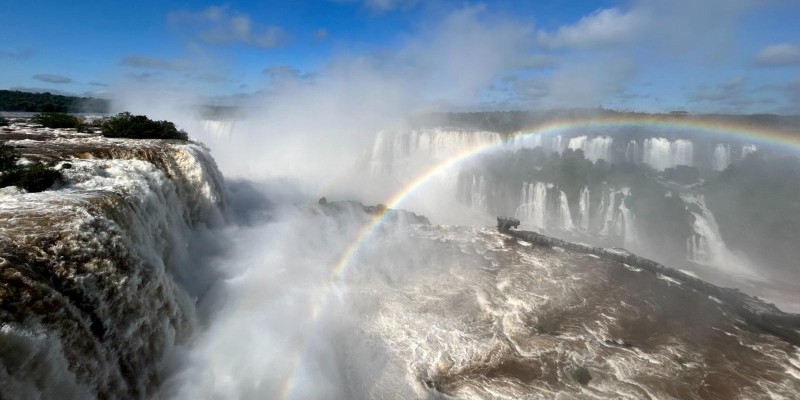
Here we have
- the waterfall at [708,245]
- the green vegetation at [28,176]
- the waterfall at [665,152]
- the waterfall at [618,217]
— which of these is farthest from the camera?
the waterfall at [665,152]

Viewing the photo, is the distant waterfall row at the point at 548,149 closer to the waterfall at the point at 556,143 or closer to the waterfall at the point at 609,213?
the waterfall at the point at 556,143

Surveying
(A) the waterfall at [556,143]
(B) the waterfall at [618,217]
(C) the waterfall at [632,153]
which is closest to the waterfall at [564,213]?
(B) the waterfall at [618,217]

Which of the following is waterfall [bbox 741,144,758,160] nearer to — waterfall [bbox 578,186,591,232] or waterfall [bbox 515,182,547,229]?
waterfall [bbox 578,186,591,232]

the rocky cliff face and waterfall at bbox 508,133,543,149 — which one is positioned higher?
waterfall at bbox 508,133,543,149

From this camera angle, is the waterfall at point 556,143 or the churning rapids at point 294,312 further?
the waterfall at point 556,143

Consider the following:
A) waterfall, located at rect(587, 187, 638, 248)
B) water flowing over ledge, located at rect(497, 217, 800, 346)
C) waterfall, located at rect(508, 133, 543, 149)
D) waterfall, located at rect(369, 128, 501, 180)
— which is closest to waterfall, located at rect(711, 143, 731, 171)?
waterfall, located at rect(587, 187, 638, 248)

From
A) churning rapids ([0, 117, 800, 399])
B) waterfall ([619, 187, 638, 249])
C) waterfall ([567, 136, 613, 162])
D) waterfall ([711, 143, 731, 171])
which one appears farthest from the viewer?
waterfall ([567, 136, 613, 162])
